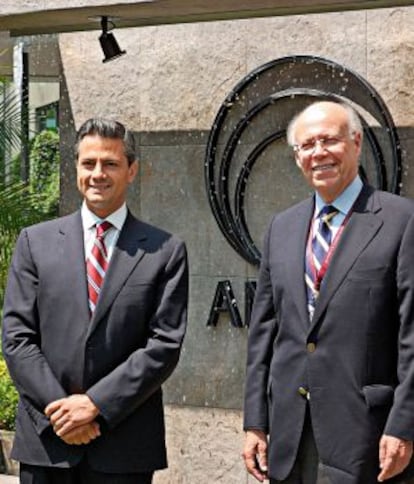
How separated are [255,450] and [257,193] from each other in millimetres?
2661

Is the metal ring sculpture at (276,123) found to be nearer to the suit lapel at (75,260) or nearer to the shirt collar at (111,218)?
the shirt collar at (111,218)

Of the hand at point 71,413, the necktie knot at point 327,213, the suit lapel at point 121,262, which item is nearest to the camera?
the necktie knot at point 327,213

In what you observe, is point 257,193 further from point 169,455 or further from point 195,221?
point 169,455

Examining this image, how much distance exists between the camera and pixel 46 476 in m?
5.18

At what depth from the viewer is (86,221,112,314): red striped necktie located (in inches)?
206

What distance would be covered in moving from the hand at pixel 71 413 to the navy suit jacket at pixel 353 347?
2.37 feet

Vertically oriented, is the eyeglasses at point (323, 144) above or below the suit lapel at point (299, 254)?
above

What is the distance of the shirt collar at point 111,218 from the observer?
17.5 ft

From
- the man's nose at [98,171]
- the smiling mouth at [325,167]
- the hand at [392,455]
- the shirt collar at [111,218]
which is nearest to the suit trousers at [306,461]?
the hand at [392,455]

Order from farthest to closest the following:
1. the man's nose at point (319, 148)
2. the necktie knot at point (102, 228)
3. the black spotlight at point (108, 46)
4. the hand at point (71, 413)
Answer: the black spotlight at point (108, 46)
the necktie knot at point (102, 228)
the hand at point (71, 413)
the man's nose at point (319, 148)

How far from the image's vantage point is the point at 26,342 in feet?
17.1

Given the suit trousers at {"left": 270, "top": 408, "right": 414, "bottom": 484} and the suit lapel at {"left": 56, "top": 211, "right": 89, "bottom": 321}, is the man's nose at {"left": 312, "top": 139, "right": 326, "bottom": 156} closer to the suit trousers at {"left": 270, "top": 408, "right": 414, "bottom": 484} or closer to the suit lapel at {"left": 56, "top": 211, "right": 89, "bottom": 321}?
the suit trousers at {"left": 270, "top": 408, "right": 414, "bottom": 484}

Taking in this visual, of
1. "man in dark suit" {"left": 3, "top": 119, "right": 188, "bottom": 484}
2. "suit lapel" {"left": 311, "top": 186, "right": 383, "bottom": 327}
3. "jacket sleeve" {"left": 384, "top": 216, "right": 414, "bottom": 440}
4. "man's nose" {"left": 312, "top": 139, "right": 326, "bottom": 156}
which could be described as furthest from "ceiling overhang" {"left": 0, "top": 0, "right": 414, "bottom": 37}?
"jacket sleeve" {"left": 384, "top": 216, "right": 414, "bottom": 440}

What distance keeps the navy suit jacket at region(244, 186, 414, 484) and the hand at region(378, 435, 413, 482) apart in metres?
0.04
